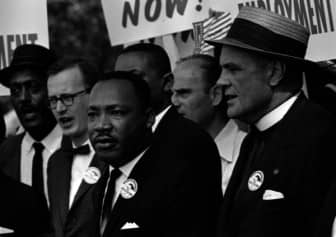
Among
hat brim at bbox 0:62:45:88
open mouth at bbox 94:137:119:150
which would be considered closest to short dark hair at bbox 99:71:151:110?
open mouth at bbox 94:137:119:150

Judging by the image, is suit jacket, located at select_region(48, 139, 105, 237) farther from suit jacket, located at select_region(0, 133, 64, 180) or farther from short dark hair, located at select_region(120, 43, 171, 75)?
short dark hair, located at select_region(120, 43, 171, 75)

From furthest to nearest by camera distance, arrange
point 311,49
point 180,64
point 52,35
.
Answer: point 52,35 → point 180,64 → point 311,49

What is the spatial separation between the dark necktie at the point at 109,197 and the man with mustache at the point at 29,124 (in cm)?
156

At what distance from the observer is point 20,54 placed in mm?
10562

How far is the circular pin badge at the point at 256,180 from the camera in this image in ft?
25.3

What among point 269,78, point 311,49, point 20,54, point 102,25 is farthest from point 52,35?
point 269,78

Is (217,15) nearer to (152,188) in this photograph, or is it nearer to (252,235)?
(152,188)

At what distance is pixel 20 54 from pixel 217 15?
153 centimetres

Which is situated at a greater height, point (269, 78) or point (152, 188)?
point (269, 78)

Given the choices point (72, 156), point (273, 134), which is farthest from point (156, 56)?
point (273, 134)

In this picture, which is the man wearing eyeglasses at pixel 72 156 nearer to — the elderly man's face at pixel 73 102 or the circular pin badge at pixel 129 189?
the elderly man's face at pixel 73 102

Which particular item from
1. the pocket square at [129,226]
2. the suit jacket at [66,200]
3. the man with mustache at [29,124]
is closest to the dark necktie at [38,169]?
the man with mustache at [29,124]

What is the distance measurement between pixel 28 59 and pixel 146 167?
2.39m

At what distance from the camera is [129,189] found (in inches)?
329
